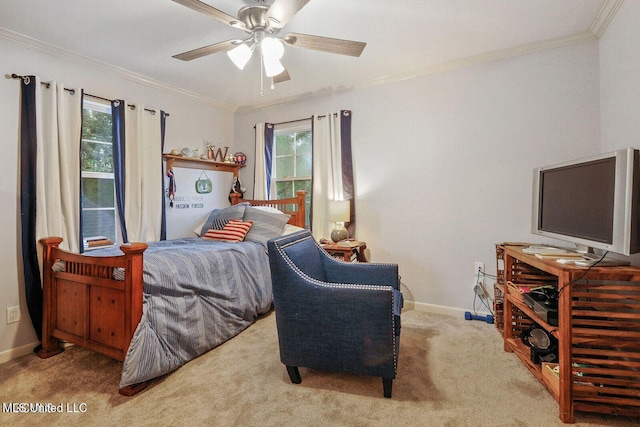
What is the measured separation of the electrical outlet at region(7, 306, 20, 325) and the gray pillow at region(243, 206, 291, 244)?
1683 mm

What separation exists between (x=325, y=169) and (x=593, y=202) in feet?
7.55

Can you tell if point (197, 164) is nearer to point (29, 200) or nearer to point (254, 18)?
point (29, 200)

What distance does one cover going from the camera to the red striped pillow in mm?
2848

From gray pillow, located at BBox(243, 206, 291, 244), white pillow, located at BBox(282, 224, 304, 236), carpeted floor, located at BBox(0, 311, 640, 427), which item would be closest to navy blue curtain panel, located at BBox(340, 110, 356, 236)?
white pillow, located at BBox(282, 224, 304, 236)

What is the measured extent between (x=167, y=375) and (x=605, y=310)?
2.43 m

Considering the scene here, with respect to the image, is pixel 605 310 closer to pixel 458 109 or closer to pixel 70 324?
pixel 458 109

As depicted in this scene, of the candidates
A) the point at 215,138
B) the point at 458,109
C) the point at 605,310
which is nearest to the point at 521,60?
the point at 458,109

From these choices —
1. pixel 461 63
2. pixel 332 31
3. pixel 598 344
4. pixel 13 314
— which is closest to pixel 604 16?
pixel 461 63

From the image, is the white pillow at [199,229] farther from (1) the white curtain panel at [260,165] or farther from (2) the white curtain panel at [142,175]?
(1) the white curtain panel at [260,165]

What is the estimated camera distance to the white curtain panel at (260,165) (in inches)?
144

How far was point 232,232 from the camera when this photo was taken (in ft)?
9.48

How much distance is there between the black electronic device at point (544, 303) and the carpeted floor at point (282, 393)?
0.43 m

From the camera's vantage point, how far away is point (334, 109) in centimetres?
330

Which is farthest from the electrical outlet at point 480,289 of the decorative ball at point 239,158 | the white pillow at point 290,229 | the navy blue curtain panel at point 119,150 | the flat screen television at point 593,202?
the navy blue curtain panel at point 119,150
